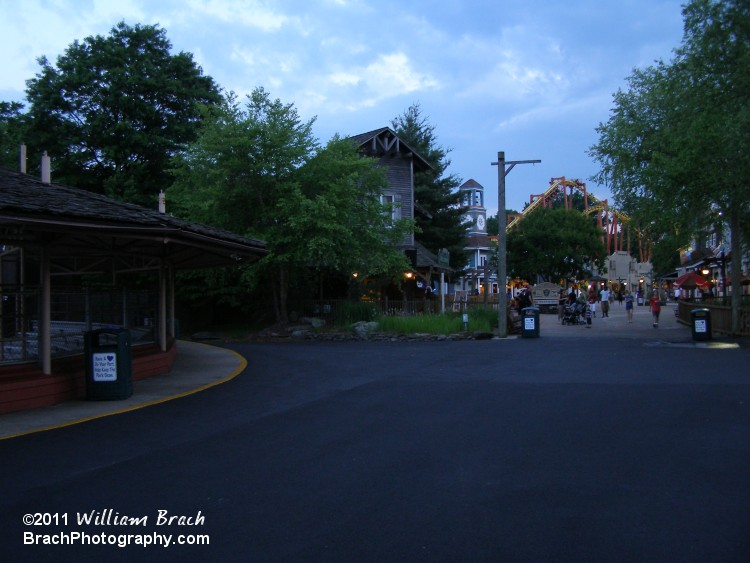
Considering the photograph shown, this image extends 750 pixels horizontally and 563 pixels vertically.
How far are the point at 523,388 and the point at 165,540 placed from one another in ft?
26.0

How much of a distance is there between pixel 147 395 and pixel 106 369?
0.91 metres

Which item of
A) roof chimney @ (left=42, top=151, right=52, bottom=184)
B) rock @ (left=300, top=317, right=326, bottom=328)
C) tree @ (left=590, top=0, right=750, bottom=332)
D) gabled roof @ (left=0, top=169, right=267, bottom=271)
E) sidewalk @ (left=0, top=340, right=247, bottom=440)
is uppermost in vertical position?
tree @ (left=590, top=0, right=750, bottom=332)

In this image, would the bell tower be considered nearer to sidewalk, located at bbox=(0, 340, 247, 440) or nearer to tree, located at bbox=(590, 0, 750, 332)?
tree, located at bbox=(590, 0, 750, 332)

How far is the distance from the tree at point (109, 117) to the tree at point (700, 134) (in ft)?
67.8

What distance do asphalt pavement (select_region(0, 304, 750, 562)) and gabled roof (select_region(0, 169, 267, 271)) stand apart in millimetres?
2741

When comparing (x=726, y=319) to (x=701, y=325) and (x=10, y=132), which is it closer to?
(x=701, y=325)

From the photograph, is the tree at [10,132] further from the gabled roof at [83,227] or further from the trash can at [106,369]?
the trash can at [106,369]

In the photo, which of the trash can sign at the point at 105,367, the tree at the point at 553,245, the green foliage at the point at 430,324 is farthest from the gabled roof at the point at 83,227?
the tree at the point at 553,245

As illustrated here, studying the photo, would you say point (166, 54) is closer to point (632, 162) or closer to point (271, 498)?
point (632, 162)

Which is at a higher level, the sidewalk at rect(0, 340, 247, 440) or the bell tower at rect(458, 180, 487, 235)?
the bell tower at rect(458, 180, 487, 235)

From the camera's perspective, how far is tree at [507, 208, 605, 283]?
60.8 meters

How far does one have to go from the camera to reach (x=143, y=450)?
7.55 meters

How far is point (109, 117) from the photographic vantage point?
3188cm

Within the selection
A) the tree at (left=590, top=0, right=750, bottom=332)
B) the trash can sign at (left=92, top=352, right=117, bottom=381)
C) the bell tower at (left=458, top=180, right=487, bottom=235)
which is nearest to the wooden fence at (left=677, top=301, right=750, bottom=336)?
the tree at (left=590, top=0, right=750, bottom=332)
